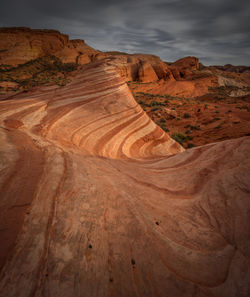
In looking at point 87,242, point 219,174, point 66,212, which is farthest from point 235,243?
point 66,212

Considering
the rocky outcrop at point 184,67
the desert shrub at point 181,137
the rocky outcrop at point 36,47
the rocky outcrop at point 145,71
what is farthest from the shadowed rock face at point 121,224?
the rocky outcrop at point 36,47

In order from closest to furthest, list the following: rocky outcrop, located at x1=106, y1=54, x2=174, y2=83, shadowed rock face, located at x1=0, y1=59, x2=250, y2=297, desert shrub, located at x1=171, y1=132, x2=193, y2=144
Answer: shadowed rock face, located at x1=0, y1=59, x2=250, y2=297, desert shrub, located at x1=171, y1=132, x2=193, y2=144, rocky outcrop, located at x1=106, y1=54, x2=174, y2=83

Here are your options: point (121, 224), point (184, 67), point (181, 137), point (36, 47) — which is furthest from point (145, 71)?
point (121, 224)

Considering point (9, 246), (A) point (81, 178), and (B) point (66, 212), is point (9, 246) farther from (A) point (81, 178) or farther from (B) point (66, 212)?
(A) point (81, 178)

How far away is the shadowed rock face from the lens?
962 millimetres

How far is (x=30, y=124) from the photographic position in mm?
3193

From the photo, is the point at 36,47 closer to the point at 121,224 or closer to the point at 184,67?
the point at 184,67

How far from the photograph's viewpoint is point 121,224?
53.6 inches

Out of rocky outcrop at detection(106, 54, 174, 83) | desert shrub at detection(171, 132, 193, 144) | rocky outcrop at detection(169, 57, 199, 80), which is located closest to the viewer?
desert shrub at detection(171, 132, 193, 144)

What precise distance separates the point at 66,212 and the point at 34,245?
0.32m

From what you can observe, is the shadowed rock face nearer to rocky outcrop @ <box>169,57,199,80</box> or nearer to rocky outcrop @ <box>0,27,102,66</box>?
rocky outcrop @ <box>169,57,199,80</box>

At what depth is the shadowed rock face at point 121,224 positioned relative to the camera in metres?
0.96

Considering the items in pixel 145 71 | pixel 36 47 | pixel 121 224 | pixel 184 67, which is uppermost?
pixel 36 47

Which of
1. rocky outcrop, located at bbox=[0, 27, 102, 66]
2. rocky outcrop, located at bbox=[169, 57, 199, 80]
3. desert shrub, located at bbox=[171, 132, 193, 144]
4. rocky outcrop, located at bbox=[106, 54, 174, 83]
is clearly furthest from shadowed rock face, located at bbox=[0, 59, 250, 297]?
rocky outcrop, located at bbox=[0, 27, 102, 66]
